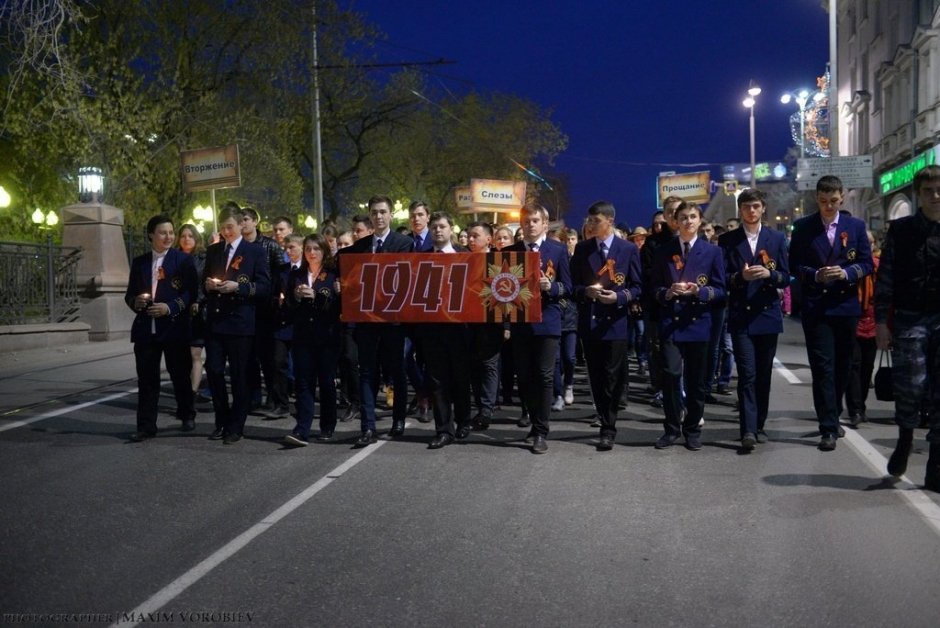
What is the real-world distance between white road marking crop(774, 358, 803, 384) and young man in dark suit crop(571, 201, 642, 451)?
553 centimetres

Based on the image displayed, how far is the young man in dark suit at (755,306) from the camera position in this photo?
8.48 metres

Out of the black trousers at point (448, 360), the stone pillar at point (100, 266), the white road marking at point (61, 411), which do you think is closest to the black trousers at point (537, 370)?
the black trousers at point (448, 360)

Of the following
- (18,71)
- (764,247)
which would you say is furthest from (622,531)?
(18,71)

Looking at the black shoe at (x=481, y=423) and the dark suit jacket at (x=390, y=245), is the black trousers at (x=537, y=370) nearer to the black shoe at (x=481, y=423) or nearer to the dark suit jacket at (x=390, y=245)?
the black shoe at (x=481, y=423)

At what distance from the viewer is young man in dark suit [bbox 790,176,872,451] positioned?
832cm

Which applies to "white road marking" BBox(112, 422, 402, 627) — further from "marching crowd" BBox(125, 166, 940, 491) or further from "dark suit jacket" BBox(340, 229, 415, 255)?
"dark suit jacket" BBox(340, 229, 415, 255)

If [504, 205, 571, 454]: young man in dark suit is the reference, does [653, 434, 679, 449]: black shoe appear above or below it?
below

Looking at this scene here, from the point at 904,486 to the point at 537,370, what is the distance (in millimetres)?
3141

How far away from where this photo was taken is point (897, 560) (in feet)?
17.1

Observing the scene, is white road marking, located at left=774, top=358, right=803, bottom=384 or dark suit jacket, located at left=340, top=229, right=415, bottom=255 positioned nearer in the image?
dark suit jacket, located at left=340, top=229, right=415, bottom=255

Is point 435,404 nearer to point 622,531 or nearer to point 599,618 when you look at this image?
point 622,531

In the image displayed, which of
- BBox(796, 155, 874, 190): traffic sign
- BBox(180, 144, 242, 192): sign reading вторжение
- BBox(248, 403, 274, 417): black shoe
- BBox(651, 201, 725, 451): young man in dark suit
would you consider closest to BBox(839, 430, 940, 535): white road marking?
BBox(651, 201, 725, 451): young man in dark suit

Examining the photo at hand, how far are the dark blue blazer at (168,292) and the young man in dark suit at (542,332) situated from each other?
3.18 m

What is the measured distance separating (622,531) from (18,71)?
8.36 m
